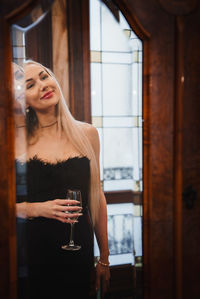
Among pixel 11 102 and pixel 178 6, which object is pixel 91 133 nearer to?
pixel 11 102

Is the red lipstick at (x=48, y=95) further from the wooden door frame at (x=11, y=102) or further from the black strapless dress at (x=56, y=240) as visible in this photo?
the black strapless dress at (x=56, y=240)

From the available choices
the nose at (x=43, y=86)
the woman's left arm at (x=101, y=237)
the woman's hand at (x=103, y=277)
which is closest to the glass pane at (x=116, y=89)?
the woman's left arm at (x=101, y=237)

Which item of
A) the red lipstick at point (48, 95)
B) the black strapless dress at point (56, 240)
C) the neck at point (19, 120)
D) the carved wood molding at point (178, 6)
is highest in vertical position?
the carved wood molding at point (178, 6)

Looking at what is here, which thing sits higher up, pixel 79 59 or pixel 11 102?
pixel 79 59

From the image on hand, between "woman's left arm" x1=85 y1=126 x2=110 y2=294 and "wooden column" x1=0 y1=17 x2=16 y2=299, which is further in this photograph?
"woman's left arm" x1=85 y1=126 x2=110 y2=294

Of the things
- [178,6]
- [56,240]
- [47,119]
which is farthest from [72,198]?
[178,6]

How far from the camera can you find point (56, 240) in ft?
3.02

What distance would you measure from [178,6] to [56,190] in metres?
0.80

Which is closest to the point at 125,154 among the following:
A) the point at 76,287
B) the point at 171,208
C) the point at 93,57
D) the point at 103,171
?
the point at 103,171

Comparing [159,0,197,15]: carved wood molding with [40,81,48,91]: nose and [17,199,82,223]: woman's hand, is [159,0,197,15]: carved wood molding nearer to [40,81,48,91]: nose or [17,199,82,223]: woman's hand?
[40,81,48,91]: nose

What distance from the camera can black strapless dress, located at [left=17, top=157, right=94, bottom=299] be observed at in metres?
0.89

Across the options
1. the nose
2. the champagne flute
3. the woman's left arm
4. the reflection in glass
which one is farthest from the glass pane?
the champagne flute

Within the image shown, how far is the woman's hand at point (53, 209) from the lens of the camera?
2.90ft

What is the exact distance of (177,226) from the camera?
3.10 ft
